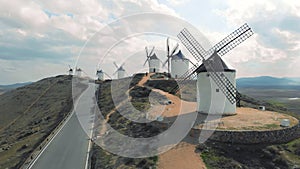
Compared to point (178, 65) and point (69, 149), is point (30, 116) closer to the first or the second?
point (178, 65)

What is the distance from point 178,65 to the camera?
73000 millimetres

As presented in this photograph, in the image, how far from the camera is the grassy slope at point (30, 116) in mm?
37922

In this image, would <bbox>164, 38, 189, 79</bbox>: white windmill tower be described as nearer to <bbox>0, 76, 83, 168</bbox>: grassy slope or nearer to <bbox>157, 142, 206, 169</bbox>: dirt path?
<bbox>0, 76, 83, 168</bbox>: grassy slope

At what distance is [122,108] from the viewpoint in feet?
151

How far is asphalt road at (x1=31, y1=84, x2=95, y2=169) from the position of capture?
26.0 metres

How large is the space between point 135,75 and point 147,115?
4544cm

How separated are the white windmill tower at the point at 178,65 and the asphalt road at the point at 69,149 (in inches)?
1306

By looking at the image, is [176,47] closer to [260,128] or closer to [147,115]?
[147,115]

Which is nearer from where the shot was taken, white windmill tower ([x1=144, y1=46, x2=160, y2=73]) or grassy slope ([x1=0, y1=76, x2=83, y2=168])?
grassy slope ([x1=0, y1=76, x2=83, y2=168])

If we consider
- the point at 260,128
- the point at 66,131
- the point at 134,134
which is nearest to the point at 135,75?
the point at 66,131

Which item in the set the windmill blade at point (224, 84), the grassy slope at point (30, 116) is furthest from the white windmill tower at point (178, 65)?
the windmill blade at point (224, 84)

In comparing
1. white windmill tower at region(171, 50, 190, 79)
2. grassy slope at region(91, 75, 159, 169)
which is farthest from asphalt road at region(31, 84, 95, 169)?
white windmill tower at region(171, 50, 190, 79)

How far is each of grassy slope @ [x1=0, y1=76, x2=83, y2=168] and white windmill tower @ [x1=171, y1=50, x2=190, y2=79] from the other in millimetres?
30411

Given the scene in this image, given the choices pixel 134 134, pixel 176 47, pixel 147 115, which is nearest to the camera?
pixel 134 134
